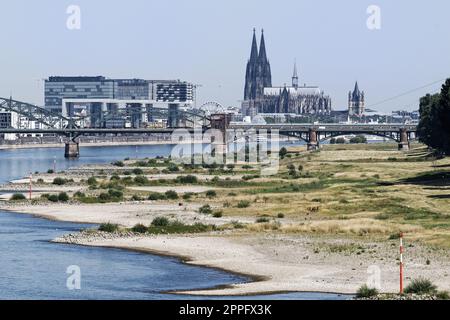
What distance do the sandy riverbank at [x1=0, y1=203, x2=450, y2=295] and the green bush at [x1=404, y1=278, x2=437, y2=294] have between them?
0.94m

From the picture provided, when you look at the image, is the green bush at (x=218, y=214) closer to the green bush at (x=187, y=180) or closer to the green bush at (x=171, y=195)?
the green bush at (x=171, y=195)

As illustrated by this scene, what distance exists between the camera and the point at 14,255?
54094mm

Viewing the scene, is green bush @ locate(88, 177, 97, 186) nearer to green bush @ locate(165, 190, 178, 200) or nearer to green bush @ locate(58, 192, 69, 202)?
green bush @ locate(165, 190, 178, 200)

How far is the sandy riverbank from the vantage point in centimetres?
4369

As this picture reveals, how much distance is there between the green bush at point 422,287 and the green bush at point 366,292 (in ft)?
3.53

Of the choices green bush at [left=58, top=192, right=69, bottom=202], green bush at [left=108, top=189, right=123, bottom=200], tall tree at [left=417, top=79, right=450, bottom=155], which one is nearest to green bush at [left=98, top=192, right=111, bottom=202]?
green bush at [left=108, top=189, right=123, bottom=200]

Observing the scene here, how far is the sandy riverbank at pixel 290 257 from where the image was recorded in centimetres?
4369

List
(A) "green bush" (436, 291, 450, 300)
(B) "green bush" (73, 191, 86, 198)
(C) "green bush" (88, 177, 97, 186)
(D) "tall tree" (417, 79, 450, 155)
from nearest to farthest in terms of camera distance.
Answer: (A) "green bush" (436, 291, 450, 300) < (B) "green bush" (73, 191, 86, 198) < (D) "tall tree" (417, 79, 450, 155) < (C) "green bush" (88, 177, 97, 186)

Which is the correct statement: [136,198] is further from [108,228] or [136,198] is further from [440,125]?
[440,125]

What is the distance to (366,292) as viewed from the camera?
3959 cm

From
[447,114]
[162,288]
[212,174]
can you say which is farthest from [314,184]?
[162,288]

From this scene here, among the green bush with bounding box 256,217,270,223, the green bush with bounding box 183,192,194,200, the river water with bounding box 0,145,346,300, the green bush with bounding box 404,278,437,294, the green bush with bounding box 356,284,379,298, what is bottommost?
the green bush with bounding box 183,192,194,200

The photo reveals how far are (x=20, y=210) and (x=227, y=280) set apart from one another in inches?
1531

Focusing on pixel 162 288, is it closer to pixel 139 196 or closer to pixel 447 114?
pixel 139 196
